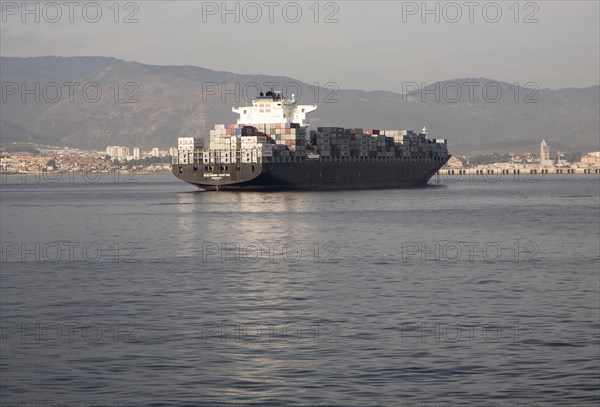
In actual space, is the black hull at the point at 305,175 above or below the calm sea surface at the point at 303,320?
above

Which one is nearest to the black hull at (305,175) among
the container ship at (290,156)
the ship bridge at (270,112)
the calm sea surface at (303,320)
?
the container ship at (290,156)

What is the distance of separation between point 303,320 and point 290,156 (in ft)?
318

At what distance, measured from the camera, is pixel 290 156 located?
412 feet

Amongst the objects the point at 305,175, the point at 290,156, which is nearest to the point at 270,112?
the point at 305,175

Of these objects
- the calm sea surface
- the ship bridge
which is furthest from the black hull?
the calm sea surface

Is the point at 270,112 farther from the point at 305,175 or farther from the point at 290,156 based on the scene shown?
the point at 290,156

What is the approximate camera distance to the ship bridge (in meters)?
136

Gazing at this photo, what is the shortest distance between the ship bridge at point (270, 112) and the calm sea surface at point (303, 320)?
76.0m

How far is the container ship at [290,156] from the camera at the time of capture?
11994 cm

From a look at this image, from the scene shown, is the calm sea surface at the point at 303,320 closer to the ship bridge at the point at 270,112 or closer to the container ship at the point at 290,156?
the container ship at the point at 290,156

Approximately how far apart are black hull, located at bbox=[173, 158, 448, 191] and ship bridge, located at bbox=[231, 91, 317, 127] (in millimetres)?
8865

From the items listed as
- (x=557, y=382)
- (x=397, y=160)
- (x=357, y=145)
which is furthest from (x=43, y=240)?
(x=397, y=160)

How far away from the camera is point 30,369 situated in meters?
22.8

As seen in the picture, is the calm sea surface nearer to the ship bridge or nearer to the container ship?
the container ship
